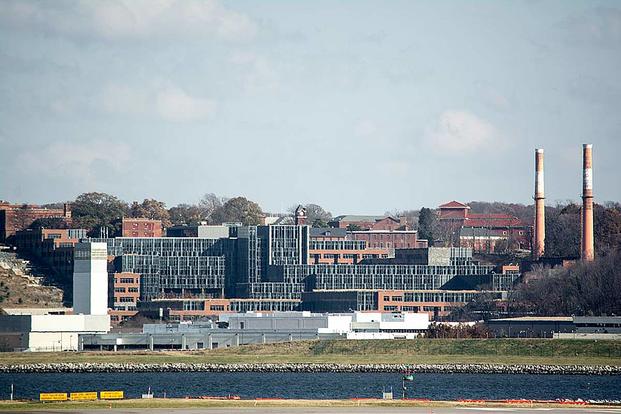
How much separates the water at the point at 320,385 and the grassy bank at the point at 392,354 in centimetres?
1368

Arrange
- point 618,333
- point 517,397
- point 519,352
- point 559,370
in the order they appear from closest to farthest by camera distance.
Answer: point 517,397, point 559,370, point 519,352, point 618,333

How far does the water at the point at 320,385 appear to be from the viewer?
132 metres

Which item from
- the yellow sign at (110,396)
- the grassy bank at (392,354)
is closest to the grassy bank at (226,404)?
the yellow sign at (110,396)

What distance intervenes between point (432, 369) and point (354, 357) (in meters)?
19.5

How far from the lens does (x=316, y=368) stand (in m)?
170

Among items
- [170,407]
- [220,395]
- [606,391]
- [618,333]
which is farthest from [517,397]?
[618,333]

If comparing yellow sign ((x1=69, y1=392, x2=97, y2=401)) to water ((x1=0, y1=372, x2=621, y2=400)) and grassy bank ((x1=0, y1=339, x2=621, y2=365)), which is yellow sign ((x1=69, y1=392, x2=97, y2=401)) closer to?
water ((x1=0, y1=372, x2=621, y2=400))

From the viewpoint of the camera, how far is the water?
132m

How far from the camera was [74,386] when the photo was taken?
5650 inches

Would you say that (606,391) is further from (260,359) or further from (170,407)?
(260,359)

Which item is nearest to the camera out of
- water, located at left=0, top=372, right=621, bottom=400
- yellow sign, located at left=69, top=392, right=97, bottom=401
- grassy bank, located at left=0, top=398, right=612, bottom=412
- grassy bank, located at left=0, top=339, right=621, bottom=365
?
grassy bank, located at left=0, top=398, right=612, bottom=412

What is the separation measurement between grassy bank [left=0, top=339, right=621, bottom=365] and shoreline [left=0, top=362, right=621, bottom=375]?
5.13m

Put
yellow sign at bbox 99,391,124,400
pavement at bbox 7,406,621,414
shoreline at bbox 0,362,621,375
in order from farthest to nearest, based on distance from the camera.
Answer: shoreline at bbox 0,362,621,375, yellow sign at bbox 99,391,124,400, pavement at bbox 7,406,621,414

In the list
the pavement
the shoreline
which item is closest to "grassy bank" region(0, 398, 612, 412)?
the pavement
